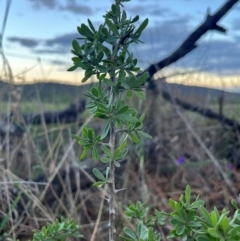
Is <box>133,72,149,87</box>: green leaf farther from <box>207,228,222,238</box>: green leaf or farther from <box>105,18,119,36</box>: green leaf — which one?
<box>207,228,222,238</box>: green leaf

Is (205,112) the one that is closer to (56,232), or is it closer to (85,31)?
(56,232)

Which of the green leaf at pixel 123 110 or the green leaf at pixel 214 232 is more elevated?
the green leaf at pixel 123 110

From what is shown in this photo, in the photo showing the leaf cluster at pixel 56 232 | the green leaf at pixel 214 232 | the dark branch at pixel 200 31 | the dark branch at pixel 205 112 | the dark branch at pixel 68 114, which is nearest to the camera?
the green leaf at pixel 214 232

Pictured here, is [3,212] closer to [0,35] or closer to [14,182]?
[14,182]

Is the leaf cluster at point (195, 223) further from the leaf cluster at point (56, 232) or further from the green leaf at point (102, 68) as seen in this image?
the green leaf at point (102, 68)

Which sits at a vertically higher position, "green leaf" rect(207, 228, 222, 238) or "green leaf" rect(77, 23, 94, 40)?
"green leaf" rect(77, 23, 94, 40)

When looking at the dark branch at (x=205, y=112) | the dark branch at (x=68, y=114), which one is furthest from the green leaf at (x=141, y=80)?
the dark branch at (x=68, y=114)

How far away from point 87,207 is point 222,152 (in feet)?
4.48

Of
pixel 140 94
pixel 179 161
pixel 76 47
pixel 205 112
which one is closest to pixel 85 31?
pixel 76 47

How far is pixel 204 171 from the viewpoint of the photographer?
11.1 ft

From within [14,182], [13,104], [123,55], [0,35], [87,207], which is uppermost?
[0,35]

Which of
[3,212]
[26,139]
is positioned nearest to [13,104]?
[26,139]

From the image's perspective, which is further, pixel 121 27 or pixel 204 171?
pixel 204 171

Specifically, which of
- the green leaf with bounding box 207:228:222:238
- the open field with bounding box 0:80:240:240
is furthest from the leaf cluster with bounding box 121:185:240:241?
the open field with bounding box 0:80:240:240
